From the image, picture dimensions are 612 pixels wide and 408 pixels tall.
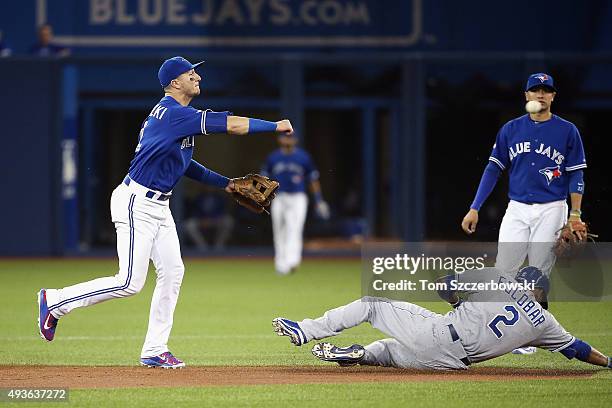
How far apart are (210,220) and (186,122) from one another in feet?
40.8

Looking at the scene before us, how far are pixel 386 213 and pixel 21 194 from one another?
6.21 m

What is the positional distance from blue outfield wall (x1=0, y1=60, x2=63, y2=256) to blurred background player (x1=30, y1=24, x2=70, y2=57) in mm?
198

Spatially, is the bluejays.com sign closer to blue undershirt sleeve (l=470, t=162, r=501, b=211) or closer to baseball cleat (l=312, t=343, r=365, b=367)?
blue undershirt sleeve (l=470, t=162, r=501, b=211)

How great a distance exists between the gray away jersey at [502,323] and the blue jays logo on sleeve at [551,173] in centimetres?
176

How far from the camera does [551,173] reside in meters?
9.67

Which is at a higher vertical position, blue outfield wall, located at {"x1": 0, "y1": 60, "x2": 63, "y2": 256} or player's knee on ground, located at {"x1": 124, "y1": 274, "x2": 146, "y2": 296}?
player's knee on ground, located at {"x1": 124, "y1": 274, "x2": 146, "y2": 296}

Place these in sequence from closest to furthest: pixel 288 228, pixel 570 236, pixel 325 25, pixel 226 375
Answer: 1. pixel 226 375
2. pixel 570 236
3. pixel 288 228
4. pixel 325 25

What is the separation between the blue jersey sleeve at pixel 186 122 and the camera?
8.35 meters

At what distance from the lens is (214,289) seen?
1542 cm

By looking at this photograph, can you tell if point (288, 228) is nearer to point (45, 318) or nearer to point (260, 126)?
point (45, 318)

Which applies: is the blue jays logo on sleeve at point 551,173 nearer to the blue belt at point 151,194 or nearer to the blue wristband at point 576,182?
the blue wristband at point 576,182

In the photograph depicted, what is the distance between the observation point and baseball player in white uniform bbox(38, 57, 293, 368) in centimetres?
842

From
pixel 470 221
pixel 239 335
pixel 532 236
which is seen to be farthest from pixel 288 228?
pixel 532 236

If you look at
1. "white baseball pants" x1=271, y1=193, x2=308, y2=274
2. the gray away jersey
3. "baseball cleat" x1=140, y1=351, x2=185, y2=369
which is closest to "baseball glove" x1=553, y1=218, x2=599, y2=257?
the gray away jersey
